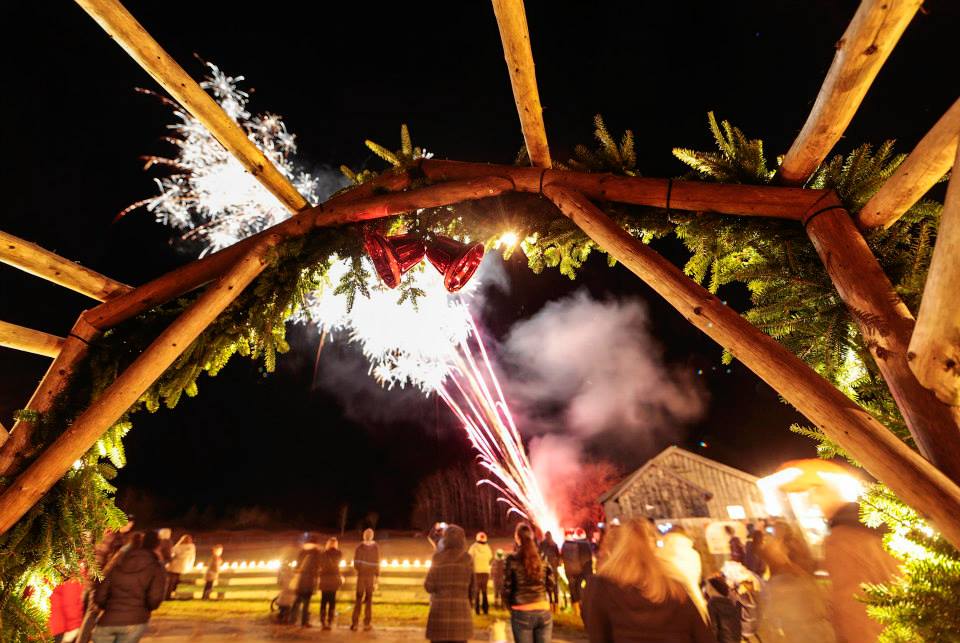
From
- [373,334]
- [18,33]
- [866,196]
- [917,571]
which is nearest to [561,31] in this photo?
[373,334]

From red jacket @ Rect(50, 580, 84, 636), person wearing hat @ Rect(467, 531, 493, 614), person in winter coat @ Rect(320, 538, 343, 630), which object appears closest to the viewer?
red jacket @ Rect(50, 580, 84, 636)

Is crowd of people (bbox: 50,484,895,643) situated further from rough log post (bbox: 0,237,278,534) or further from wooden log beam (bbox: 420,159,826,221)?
wooden log beam (bbox: 420,159,826,221)

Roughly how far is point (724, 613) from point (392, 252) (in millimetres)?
6172

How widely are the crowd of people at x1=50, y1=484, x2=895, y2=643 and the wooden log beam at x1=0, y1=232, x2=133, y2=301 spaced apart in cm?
211

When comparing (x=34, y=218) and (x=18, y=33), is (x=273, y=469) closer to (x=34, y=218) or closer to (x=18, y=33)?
(x=34, y=218)

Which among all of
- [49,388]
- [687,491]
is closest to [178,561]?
[49,388]

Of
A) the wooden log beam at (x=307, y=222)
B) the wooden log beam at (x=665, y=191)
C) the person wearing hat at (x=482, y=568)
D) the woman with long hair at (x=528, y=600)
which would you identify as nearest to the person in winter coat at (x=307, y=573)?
the person wearing hat at (x=482, y=568)

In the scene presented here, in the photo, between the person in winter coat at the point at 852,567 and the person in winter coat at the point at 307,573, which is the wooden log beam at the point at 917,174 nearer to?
the person in winter coat at the point at 852,567

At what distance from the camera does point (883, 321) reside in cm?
198

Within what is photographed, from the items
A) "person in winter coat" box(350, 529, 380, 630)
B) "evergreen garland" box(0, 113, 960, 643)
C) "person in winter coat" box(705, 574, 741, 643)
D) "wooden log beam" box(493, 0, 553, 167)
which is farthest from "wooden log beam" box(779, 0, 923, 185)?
"person in winter coat" box(350, 529, 380, 630)

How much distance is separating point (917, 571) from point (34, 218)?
1984 centimetres

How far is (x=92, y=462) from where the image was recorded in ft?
9.96

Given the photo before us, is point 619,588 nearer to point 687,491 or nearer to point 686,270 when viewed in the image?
point 686,270

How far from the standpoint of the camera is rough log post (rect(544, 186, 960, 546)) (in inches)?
57.4
